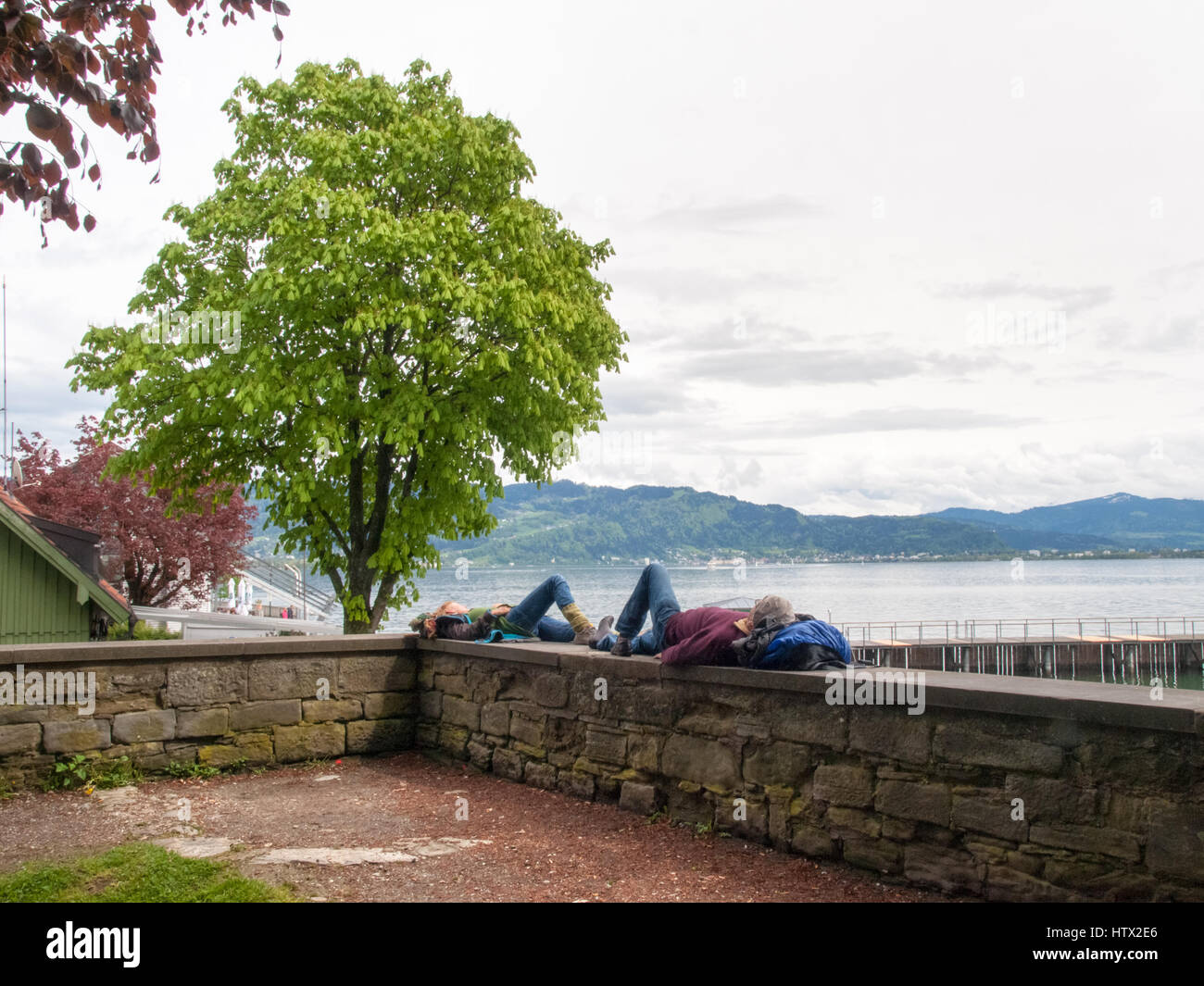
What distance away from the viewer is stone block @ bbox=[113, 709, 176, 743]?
24.8 feet

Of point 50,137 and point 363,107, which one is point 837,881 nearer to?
point 50,137

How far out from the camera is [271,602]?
191ft

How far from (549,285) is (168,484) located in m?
7.17

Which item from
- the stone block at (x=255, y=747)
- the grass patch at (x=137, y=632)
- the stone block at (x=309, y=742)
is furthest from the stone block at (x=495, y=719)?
the grass patch at (x=137, y=632)

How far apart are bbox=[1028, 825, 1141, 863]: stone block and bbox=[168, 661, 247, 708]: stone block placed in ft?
19.7

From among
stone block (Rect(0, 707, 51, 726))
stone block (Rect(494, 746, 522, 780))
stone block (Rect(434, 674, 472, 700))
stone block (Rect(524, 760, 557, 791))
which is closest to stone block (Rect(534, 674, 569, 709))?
stone block (Rect(524, 760, 557, 791))

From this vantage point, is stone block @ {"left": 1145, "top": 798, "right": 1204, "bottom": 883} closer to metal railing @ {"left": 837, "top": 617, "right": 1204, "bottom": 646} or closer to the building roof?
the building roof

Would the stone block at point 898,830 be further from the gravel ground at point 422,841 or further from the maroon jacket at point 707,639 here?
the maroon jacket at point 707,639

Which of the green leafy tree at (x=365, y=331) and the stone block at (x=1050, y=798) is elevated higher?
the green leafy tree at (x=365, y=331)

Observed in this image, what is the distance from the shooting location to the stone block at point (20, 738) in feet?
23.4

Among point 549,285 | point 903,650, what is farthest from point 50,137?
point 903,650
